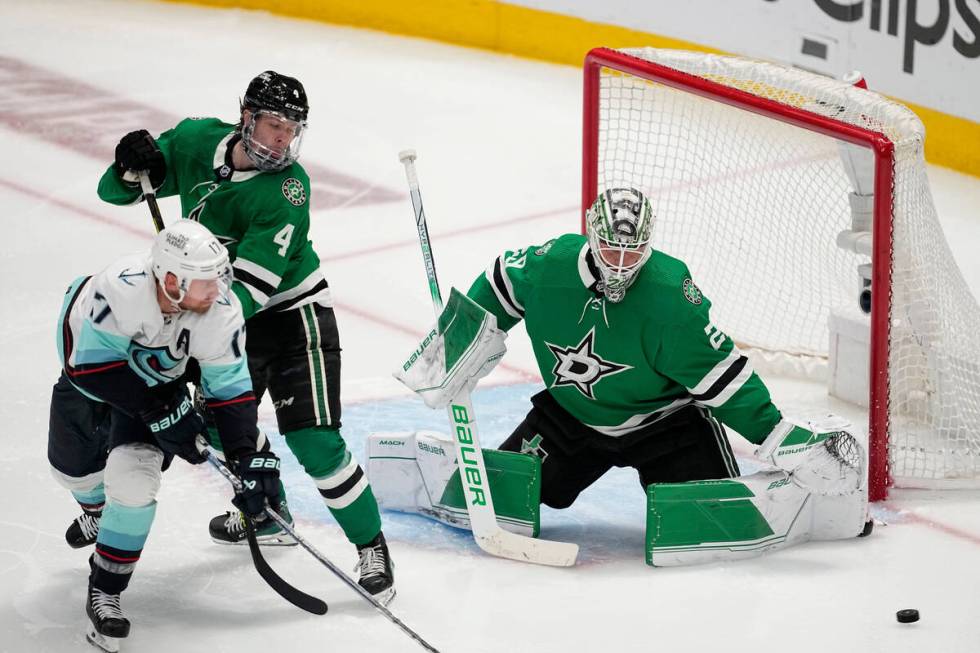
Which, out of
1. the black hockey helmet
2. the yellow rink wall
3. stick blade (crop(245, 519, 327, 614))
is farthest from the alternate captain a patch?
the yellow rink wall

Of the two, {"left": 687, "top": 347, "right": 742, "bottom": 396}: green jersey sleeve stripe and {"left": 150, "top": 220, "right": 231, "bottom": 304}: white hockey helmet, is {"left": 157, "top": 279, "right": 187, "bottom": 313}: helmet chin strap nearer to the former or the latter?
{"left": 150, "top": 220, "right": 231, "bottom": 304}: white hockey helmet

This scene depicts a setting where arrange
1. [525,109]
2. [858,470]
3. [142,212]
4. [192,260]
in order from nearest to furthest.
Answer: [192,260] < [858,470] < [142,212] < [525,109]

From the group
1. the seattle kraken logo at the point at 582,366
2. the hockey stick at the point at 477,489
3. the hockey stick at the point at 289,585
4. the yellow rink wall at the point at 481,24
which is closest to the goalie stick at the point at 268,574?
the hockey stick at the point at 289,585

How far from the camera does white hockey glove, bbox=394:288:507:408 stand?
373cm

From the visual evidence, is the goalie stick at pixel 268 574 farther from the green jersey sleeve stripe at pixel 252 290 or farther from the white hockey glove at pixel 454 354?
the white hockey glove at pixel 454 354

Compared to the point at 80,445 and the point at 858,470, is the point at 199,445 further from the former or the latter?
the point at 858,470

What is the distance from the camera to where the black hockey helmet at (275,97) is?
134 inches

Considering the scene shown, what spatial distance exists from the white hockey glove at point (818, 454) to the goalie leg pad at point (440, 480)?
56cm

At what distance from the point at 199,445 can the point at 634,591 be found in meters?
1.04

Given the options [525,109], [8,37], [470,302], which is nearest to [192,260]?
[470,302]

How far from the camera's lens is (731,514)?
3686mm

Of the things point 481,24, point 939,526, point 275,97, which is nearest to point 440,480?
point 275,97

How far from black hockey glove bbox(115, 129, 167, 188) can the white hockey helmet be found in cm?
47

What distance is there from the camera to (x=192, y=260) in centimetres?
309
